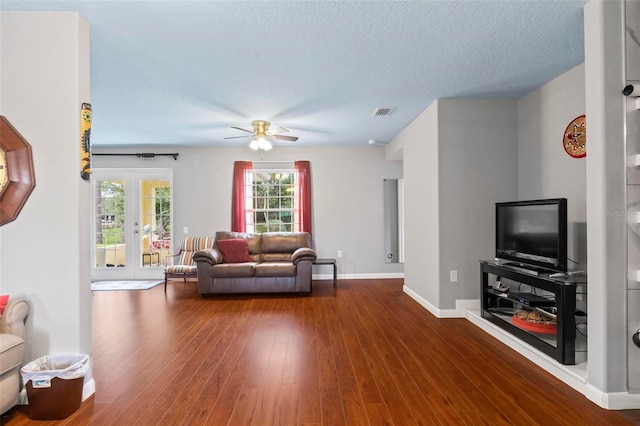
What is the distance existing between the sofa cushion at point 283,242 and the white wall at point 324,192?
0.49 m

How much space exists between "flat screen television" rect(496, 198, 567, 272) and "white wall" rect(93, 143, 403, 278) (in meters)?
2.96

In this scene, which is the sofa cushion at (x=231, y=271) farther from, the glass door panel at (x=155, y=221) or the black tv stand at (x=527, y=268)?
the black tv stand at (x=527, y=268)

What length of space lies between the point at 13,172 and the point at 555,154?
4.50m

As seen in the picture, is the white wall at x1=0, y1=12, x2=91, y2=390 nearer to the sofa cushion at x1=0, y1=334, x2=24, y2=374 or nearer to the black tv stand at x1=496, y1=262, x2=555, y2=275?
the sofa cushion at x1=0, y1=334, x2=24, y2=374

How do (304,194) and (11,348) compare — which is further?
(304,194)

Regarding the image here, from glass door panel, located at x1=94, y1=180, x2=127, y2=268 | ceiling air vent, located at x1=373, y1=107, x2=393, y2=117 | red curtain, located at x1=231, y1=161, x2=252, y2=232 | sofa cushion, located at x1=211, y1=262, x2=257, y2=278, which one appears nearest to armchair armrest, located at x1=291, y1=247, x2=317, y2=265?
sofa cushion, located at x1=211, y1=262, x2=257, y2=278

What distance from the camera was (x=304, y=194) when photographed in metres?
6.20

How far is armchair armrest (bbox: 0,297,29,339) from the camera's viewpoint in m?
1.94

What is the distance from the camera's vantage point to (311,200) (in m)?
6.24

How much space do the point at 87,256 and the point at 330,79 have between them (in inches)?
100

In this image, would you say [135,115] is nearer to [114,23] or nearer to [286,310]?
[114,23]

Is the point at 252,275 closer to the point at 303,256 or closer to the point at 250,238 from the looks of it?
the point at 303,256

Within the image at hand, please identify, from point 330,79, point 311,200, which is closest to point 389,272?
point 311,200

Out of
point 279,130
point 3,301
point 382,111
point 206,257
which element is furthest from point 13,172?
point 382,111
